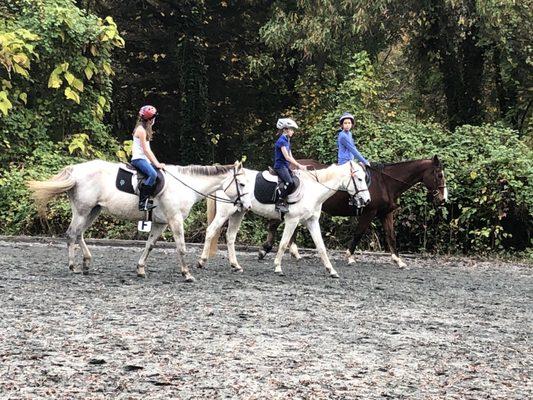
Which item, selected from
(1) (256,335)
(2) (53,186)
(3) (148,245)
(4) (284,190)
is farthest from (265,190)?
(1) (256,335)

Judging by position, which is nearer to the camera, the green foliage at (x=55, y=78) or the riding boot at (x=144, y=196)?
the riding boot at (x=144, y=196)

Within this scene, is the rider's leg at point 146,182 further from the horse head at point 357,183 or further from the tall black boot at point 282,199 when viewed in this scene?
the horse head at point 357,183

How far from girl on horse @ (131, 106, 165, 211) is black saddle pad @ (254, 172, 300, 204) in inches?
91.2

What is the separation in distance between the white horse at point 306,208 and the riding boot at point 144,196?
5.23ft

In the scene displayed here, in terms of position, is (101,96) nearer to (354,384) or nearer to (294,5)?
(294,5)

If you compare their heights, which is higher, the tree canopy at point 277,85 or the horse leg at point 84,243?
the tree canopy at point 277,85

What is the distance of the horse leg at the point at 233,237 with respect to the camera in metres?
12.9

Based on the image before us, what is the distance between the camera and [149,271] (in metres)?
12.5

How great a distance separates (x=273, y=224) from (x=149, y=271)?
309 cm

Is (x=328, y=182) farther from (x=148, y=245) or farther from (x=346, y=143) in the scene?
(x=148, y=245)

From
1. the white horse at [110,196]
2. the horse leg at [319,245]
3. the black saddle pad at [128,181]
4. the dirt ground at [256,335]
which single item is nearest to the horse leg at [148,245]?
the white horse at [110,196]

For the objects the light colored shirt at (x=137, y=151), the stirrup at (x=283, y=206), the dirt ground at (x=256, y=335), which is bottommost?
the dirt ground at (x=256, y=335)

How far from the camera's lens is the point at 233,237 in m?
13.1

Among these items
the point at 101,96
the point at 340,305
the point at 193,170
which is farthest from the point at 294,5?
the point at 340,305
